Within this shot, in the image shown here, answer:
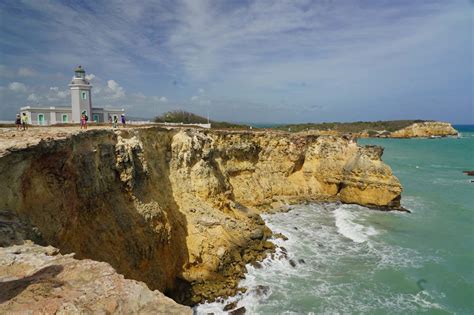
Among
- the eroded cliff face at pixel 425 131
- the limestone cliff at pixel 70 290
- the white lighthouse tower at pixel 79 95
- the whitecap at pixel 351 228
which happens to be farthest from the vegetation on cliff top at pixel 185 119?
the eroded cliff face at pixel 425 131

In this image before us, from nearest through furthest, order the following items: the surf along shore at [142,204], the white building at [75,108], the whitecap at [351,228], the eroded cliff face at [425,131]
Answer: the surf along shore at [142,204]
the whitecap at [351,228]
the white building at [75,108]
the eroded cliff face at [425,131]

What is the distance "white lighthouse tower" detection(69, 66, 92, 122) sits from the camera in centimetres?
2966

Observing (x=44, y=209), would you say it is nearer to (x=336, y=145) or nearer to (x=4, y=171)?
(x=4, y=171)

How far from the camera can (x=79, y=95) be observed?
2966cm

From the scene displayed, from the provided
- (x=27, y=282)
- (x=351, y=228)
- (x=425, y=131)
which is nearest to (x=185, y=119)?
(x=351, y=228)

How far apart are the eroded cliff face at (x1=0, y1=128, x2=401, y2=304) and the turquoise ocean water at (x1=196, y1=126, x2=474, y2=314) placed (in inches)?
66.4

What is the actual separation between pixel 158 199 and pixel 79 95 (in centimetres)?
1718

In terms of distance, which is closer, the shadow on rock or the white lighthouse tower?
the shadow on rock

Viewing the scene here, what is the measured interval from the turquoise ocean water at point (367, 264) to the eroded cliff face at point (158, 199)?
1.69 m

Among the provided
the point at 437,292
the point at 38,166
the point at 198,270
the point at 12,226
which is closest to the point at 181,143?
the point at 198,270

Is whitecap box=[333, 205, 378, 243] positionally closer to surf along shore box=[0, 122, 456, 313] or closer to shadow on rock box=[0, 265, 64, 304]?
surf along shore box=[0, 122, 456, 313]

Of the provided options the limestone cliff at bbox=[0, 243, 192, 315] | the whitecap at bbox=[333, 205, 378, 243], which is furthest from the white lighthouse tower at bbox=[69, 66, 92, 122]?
the limestone cliff at bbox=[0, 243, 192, 315]

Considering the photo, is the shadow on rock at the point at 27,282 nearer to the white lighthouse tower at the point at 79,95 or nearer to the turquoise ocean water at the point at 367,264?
the turquoise ocean water at the point at 367,264

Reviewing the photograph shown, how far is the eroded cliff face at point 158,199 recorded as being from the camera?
35.4 feet
